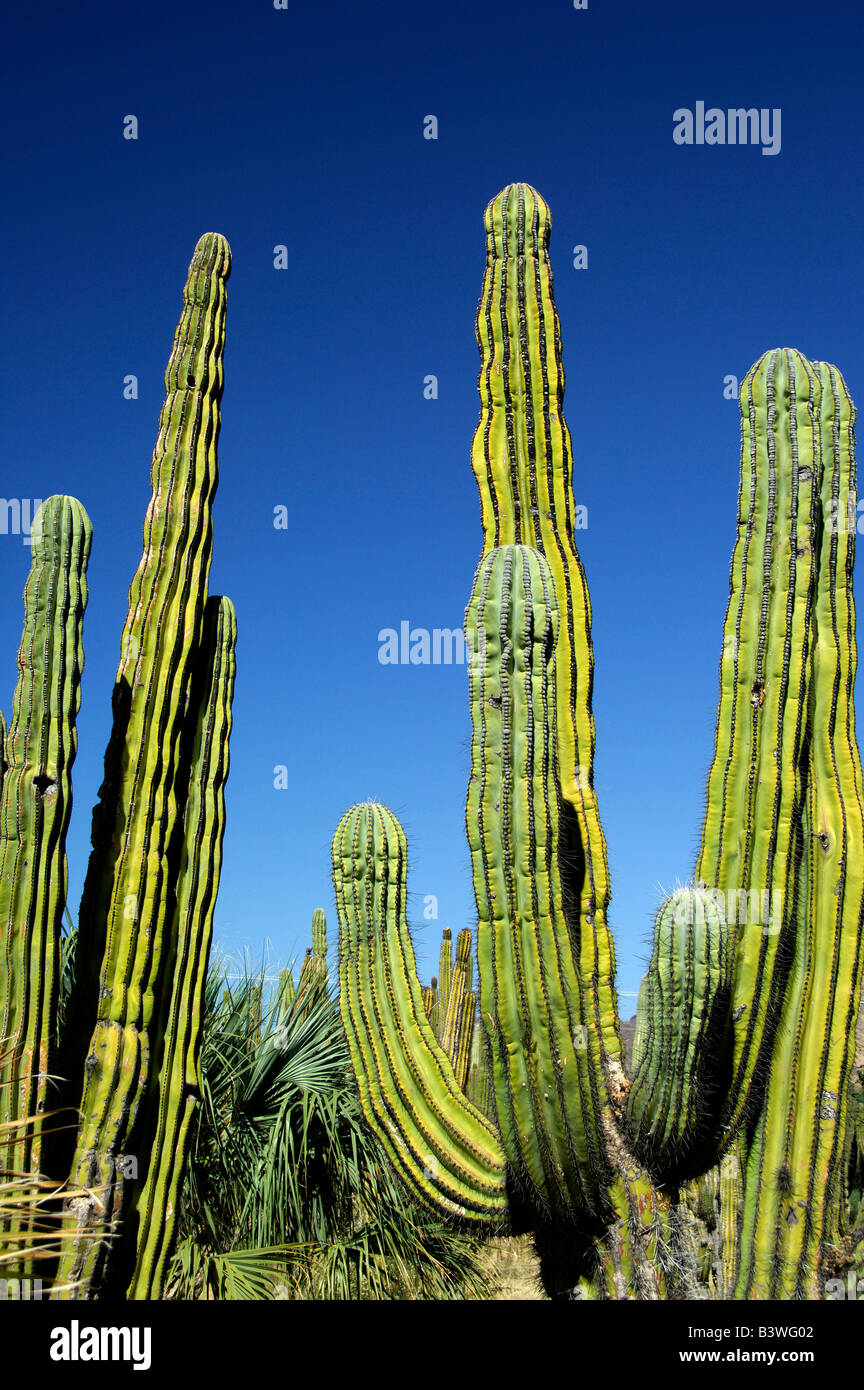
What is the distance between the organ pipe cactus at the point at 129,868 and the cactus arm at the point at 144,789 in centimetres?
1

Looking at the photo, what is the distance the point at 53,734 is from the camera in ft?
17.7

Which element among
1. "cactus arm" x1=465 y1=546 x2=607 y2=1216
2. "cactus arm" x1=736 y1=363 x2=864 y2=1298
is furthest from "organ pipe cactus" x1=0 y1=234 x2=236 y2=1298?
"cactus arm" x1=736 y1=363 x2=864 y2=1298

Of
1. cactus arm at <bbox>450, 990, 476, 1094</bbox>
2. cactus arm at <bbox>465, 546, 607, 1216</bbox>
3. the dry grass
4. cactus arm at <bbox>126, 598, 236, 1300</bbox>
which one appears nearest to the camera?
cactus arm at <bbox>465, 546, 607, 1216</bbox>

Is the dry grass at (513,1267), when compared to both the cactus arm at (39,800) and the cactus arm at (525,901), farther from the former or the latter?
the cactus arm at (525,901)

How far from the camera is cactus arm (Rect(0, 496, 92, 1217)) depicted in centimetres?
501

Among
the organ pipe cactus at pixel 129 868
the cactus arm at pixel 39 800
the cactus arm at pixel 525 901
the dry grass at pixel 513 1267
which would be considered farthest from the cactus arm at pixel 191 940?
the dry grass at pixel 513 1267

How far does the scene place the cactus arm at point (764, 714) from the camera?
402 cm

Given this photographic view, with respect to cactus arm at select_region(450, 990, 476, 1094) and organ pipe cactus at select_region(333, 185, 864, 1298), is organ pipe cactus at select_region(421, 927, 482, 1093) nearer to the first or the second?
cactus arm at select_region(450, 990, 476, 1094)

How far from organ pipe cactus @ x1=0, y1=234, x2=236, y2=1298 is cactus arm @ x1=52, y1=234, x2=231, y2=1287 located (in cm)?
1

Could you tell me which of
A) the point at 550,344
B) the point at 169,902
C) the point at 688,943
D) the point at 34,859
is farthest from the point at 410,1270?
the point at 550,344

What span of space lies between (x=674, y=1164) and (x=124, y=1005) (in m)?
2.64

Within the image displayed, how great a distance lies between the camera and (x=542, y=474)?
465 cm

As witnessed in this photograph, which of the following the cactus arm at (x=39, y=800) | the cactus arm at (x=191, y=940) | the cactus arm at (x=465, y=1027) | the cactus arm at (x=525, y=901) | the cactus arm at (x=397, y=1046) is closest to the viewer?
the cactus arm at (x=525, y=901)
